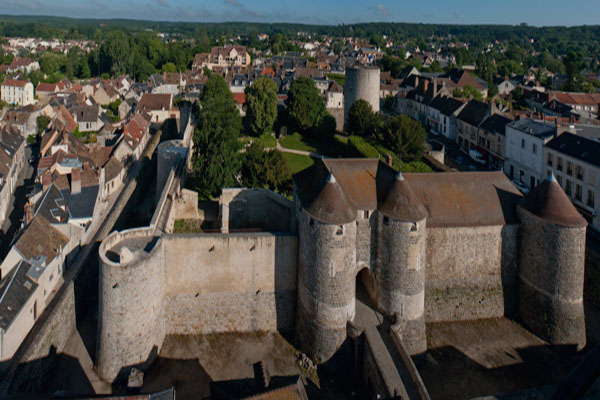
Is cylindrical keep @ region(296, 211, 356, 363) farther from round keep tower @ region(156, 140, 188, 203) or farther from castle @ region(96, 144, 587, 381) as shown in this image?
round keep tower @ region(156, 140, 188, 203)

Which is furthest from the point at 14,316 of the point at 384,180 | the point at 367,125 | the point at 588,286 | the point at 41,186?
the point at 367,125

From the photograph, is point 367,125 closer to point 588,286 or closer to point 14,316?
point 588,286

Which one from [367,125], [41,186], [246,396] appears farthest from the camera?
[367,125]

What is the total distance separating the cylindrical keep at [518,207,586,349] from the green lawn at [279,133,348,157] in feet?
76.9

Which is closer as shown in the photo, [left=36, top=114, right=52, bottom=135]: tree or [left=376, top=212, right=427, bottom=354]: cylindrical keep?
[left=376, top=212, right=427, bottom=354]: cylindrical keep

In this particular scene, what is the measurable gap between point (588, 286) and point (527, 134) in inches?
702

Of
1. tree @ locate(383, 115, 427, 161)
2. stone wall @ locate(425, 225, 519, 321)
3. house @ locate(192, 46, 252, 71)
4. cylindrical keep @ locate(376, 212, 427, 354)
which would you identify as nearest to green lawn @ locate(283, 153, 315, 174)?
tree @ locate(383, 115, 427, 161)

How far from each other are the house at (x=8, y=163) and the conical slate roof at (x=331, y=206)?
77.5 feet

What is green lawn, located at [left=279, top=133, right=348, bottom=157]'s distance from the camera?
43312 millimetres

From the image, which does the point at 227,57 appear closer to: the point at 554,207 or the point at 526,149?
the point at 526,149

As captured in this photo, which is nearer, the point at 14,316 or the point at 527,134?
the point at 14,316

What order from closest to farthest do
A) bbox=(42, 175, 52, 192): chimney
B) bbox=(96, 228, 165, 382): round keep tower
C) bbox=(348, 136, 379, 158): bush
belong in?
bbox=(96, 228, 165, 382): round keep tower → bbox=(42, 175, 52, 192): chimney → bbox=(348, 136, 379, 158): bush

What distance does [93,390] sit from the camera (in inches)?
689

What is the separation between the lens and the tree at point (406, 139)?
127 ft
